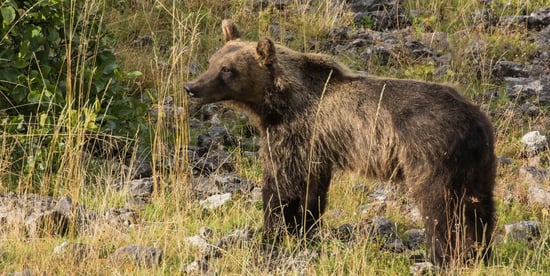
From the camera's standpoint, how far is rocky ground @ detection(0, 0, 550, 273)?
23.0 feet

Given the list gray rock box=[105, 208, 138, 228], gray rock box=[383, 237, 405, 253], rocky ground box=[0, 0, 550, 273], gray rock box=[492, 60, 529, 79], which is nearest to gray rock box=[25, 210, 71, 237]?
rocky ground box=[0, 0, 550, 273]

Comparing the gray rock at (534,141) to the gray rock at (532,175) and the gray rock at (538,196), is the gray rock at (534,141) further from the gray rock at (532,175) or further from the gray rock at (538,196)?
the gray rock at (538,196)

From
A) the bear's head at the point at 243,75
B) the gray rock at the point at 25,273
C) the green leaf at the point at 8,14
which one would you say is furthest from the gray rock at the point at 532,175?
the green leaf at the point at 8,14

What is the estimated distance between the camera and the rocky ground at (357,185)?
7012 millimetres

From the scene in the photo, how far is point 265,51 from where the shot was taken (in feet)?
25.1

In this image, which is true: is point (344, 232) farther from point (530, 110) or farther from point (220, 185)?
point (530, 110)

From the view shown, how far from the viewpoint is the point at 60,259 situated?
6.48 metres

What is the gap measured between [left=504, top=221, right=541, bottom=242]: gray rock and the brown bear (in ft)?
1.86

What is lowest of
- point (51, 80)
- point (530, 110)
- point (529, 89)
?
point (530, 110)

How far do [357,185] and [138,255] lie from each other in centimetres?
278

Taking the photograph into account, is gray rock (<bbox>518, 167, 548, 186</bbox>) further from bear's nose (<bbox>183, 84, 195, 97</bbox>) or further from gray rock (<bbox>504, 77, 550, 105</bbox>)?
bear's nose (<bbox>183, 84, 195, 97</bbox>)

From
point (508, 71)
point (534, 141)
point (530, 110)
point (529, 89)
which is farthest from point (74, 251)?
point (508, 71)

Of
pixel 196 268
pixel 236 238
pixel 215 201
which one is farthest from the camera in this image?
pixel 215 201

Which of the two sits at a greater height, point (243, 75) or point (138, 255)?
point (243, 75)
